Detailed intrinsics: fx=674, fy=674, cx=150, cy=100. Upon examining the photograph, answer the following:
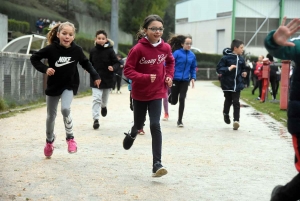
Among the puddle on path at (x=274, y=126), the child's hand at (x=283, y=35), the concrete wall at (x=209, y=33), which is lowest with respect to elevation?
the puddle on path at (x=274, y=126)

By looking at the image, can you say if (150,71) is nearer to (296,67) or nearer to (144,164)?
(144,164)

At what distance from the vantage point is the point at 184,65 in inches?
514

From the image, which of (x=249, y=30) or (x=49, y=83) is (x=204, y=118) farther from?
(x=249, y=30)

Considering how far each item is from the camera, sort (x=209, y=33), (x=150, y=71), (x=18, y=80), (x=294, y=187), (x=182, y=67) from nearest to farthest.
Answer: (x=294, y=187) < (x=150, y=71) < (x=182, y=67) < (x=18, y=80) < (x=209, y=33)

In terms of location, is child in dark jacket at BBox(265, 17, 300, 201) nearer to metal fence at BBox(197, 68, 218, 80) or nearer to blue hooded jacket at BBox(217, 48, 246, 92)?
blue hooded jacket at BBox(217, 48, 246, 92)

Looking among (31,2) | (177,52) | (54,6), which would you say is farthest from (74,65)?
(54,6)

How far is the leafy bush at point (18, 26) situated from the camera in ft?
105

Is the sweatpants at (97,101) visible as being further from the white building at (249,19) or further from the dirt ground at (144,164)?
the white building at (249,19)

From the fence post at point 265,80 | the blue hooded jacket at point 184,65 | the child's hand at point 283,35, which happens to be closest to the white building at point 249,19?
the fence post at point 265,80

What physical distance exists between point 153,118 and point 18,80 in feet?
34.8

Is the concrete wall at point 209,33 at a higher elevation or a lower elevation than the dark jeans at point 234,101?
higher

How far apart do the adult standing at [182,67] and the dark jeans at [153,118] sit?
5.18m

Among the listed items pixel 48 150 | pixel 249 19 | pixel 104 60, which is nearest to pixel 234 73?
pixel 104 60

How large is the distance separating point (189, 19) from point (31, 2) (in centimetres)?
3826
